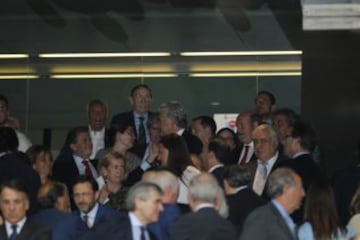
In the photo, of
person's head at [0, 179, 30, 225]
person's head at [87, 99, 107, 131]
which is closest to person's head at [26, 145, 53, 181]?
person's head at [87, 99, 107, 131]

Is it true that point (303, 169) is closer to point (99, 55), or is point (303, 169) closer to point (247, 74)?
point (247, 74)

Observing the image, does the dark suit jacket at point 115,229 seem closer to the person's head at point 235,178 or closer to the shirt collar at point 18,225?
the shirt collar at point 18,225

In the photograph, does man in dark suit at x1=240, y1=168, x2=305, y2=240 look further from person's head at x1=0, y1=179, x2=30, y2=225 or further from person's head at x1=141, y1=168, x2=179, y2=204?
person's head at x1=0, y1=179, x2=30, y2=225

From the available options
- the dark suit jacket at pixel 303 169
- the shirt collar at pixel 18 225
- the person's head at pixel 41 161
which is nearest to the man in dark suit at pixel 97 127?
the person's head at pixel 41 161

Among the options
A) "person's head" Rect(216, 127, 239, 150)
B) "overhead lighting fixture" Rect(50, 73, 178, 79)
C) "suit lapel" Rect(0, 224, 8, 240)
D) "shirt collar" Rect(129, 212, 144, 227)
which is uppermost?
"overhead lighting fixture" Rect(50, 73, 178, 79)

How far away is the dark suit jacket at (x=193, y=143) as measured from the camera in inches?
557

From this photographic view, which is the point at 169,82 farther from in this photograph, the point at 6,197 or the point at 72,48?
the point at 6,197

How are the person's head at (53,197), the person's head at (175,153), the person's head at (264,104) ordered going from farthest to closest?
1. the person's head at (264,104)
2. the person's head at (175,153)
3. the person's head at (53,197)

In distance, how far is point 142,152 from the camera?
1515 cm

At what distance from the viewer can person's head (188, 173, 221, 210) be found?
10766mm

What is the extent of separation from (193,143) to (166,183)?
2.92 m

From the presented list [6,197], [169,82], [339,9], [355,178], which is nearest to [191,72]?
[169,82]

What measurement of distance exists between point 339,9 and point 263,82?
2209mm

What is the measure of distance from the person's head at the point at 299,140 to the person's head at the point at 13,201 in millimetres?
3109
